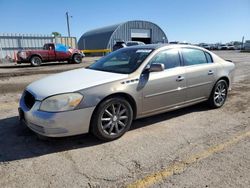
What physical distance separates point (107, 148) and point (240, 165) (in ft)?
6.03

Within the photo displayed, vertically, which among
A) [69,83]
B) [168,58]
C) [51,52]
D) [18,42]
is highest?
[18,42]

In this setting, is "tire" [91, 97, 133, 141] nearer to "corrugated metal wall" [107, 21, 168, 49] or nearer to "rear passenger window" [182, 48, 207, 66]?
"rear passenger window" [182, 48, 207, 66]

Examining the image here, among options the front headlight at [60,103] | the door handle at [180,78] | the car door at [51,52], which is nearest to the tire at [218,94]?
the door handle at [180,78]

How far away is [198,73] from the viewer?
4.87 metres

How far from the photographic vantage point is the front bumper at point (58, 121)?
129 inches

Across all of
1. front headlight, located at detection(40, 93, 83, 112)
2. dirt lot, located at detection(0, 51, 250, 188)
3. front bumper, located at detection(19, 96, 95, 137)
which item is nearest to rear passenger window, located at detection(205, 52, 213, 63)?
dirt lot, located at detection(0, 51, 250, 188)

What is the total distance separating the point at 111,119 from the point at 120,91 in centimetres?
47

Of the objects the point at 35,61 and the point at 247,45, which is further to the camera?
the point at 247,45

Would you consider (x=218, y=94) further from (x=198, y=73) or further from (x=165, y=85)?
(x=165, y=85)

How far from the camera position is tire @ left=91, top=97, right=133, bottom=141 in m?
3.58

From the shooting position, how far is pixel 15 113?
5.27 metres

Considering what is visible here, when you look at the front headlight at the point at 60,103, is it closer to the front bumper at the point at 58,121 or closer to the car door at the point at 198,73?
the front bumper at the point at 58,121

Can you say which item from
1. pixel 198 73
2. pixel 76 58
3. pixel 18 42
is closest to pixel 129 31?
pixel 18 42

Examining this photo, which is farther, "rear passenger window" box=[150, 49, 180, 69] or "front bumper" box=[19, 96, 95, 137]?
"rear passenger window" box=[150, 49, 180, 69]
